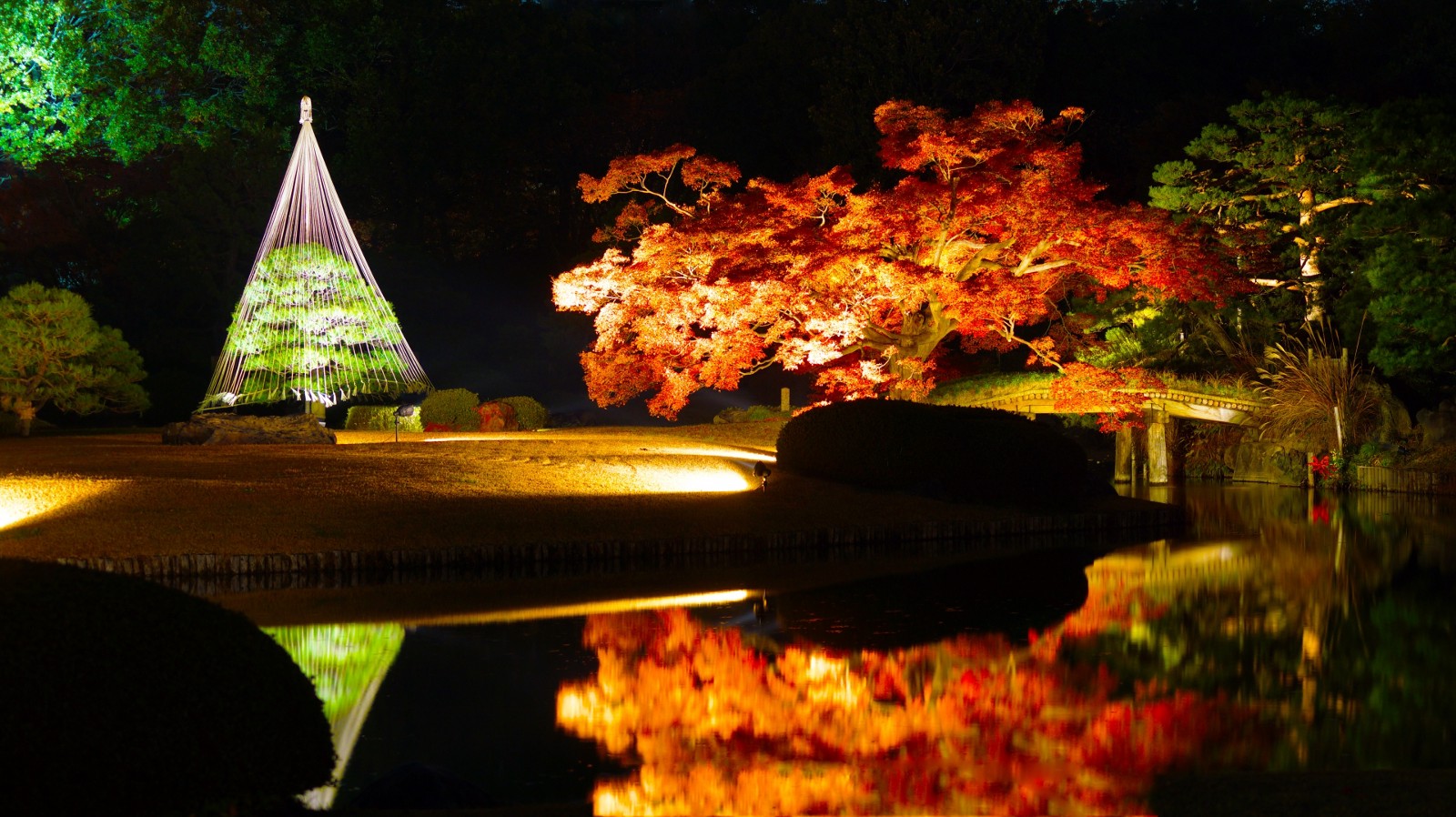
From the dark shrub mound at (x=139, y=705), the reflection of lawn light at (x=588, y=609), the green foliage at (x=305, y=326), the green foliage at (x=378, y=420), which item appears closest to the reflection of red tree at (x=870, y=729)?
the reflection of lawn light at (x=588, y=609)

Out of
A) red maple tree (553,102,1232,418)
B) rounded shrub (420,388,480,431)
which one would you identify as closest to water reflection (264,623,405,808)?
red maple tree (553,102,1232,418)

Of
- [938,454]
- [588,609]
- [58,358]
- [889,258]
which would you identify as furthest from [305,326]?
[588,609]

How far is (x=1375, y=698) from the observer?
7.60 m

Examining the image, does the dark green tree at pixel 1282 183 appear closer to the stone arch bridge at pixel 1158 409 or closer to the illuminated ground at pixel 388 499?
the stone arch bridge at pixel 1158 409

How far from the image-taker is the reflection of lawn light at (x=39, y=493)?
507 inches

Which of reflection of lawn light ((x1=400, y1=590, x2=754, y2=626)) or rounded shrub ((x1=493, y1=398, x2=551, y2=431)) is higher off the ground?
rounded shrub ((x1=493, y1=398, x2=551, y2=431))

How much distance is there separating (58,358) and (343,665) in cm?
1645

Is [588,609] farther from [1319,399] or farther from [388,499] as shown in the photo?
[1319,399]

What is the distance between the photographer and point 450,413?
2362cm

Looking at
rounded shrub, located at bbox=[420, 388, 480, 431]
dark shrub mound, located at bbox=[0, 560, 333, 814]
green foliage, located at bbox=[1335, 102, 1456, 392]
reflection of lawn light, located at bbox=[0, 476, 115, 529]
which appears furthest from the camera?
rounded shrub, located at bbox=[420, 388, 480, 431]

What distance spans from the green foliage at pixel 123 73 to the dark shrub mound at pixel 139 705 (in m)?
31.7

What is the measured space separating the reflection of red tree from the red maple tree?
11.0m

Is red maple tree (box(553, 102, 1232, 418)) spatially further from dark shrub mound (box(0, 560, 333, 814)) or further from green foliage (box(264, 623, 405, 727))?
dark shrub mound (box(0, 560, 333, 814))

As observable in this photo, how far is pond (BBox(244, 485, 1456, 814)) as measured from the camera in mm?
6027
